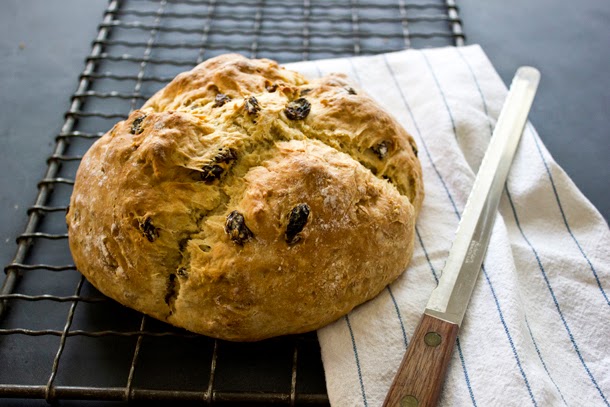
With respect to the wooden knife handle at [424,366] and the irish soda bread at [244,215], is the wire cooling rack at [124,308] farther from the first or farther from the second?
the wooden knife handle at [424,366]

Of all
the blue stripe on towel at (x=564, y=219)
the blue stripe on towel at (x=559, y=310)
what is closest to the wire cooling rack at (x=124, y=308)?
the blue stripe on towel at (x=559, y=310)

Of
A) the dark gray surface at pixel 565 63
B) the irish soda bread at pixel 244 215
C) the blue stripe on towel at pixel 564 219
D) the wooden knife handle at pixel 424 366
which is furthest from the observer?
the dark gray surface at pixel 565 63

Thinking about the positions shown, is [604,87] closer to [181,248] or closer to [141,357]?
[181,248]

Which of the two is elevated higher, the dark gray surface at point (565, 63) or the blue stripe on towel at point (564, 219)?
the blue stripe on towel at point (564, 219)

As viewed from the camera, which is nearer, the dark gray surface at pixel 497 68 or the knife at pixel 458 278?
the knife at pixel 458 278

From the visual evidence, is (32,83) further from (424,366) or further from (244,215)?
(424,366)

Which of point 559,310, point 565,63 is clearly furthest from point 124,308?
point 565,63

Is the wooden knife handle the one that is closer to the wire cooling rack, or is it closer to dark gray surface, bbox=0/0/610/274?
the wire cooling rack
